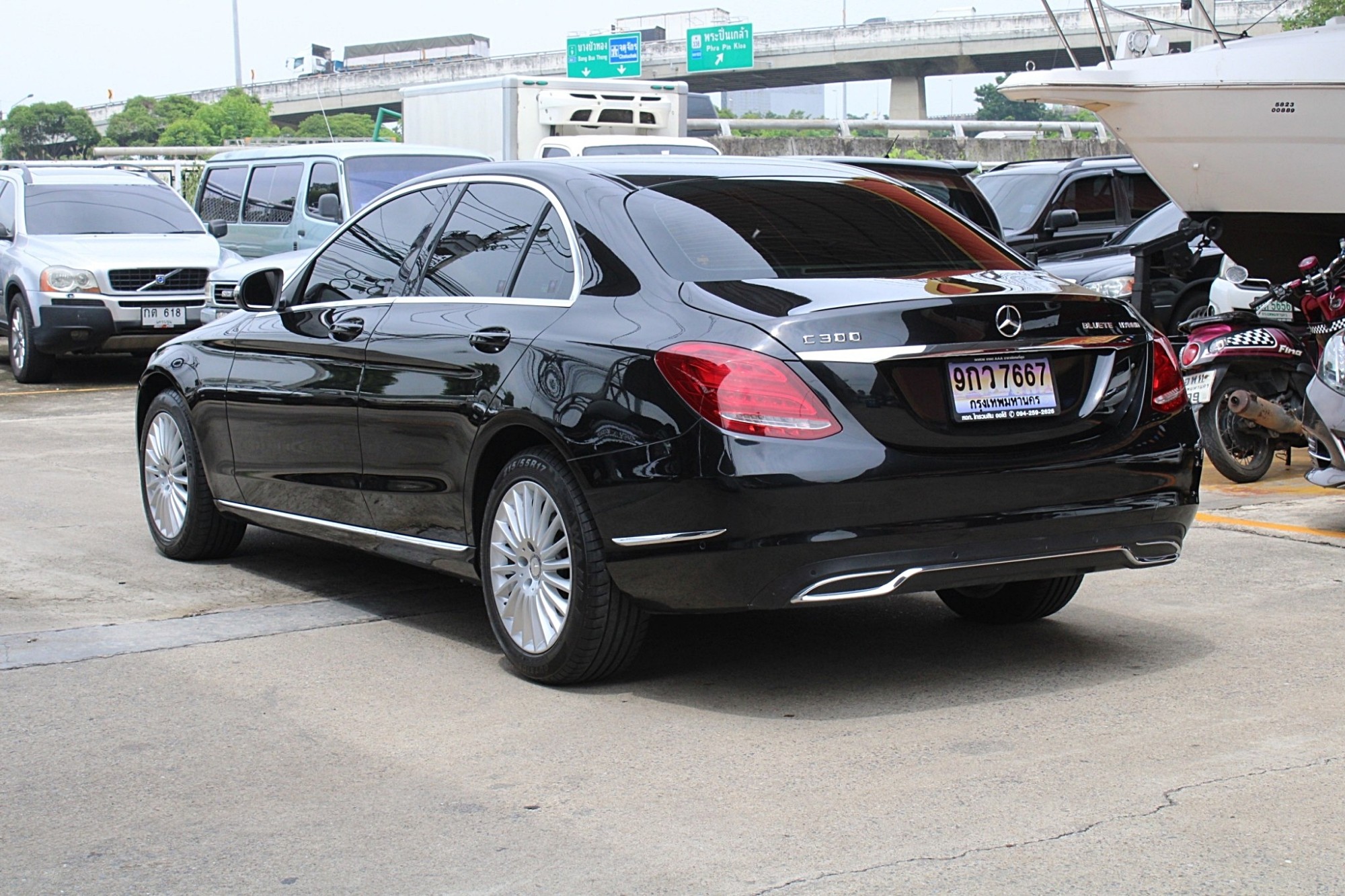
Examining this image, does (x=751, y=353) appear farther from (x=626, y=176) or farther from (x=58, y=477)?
(x=58, y=477)

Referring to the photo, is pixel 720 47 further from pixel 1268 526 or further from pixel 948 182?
pixel 1268 526

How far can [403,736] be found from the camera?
4.76 metres

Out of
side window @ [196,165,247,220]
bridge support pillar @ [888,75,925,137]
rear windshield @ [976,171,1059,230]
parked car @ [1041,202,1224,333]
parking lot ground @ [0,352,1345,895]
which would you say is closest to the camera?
parking lot ground @ [0,352,1345,895]

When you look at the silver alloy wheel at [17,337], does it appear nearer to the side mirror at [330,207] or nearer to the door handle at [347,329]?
the side mirror at [330,207]

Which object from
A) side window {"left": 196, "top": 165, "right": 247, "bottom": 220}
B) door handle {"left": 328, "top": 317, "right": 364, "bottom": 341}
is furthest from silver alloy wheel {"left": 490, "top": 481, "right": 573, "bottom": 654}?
side window {"left": 196, "top": 165, "right": 247, "bottom": 220}

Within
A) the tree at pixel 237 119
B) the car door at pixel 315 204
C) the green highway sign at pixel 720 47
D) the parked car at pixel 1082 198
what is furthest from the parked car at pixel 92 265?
the tree at pixel 237 119

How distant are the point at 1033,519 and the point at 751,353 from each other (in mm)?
955

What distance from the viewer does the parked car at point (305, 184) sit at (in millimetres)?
16094

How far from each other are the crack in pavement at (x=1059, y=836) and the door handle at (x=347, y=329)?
3116mm

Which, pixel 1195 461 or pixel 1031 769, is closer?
pixel 1031 769

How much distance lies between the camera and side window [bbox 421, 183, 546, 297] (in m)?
5.66

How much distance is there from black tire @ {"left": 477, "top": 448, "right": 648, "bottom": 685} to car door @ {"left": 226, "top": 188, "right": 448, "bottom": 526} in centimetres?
104

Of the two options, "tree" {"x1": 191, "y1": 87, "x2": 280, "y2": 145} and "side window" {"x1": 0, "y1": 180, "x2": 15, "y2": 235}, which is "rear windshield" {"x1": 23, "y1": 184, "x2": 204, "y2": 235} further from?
"tree" {"x1": 191, "y1": 87, "x2": 280, "y2": 145}

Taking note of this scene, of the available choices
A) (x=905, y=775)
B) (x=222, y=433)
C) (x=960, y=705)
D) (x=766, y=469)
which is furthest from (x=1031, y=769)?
(x=222, y=433)
